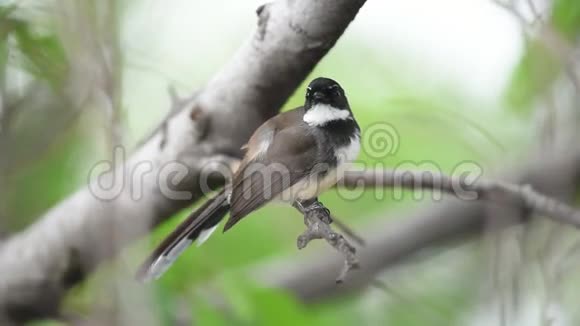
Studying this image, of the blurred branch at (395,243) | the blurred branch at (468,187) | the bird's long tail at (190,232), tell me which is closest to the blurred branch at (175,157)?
the bird's long tail at (190,232)

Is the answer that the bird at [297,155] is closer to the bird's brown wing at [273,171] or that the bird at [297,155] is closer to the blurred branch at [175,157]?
the bird's brown wing at [273,171]

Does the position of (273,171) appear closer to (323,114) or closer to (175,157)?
(323,114)

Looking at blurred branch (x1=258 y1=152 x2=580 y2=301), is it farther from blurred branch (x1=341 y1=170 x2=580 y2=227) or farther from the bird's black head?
the bird's black head

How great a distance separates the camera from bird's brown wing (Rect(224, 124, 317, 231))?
5.39 ft

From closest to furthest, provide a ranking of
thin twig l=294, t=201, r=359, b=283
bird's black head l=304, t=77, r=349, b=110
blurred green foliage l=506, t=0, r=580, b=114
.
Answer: thin twig l=294, t=201, r=359, b=283
bird's black head l=304, t=77, r=349, b=110
blurred green foliage l=506, t=0, r=580, b=114

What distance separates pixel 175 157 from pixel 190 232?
0.19 m

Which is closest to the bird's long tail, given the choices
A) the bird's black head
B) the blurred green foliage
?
the bird's black head

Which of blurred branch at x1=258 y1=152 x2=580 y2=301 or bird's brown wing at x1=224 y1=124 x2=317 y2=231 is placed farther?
blurred branch at x1=258 y1=152 x2=580 y2=301

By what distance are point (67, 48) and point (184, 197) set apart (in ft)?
2.34

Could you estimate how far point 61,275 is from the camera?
2363 millimetres

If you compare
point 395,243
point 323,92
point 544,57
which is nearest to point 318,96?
A: point 323,92

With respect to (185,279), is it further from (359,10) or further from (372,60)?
(372,60)

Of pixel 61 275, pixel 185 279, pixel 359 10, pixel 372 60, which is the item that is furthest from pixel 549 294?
pixel 372 60

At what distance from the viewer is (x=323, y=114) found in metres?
1.74
